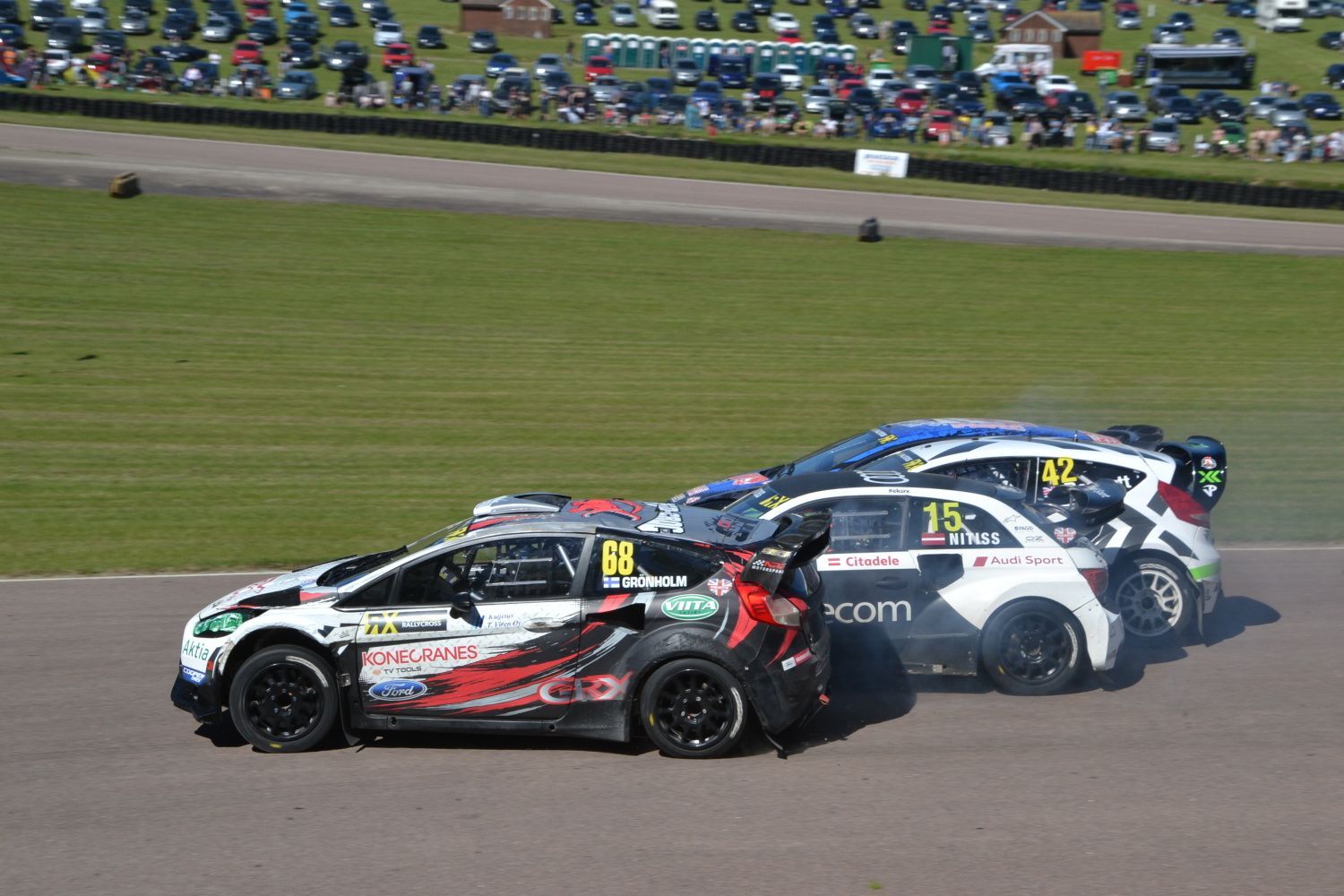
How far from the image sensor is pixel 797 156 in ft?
117

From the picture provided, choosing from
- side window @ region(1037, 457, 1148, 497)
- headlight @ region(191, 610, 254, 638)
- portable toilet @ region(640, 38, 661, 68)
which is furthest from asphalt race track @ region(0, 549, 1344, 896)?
portable toilet @ region(640, 38, 661, 68)

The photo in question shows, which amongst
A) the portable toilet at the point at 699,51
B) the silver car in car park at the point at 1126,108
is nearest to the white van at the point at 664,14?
the portable toilet at the point at 699,51

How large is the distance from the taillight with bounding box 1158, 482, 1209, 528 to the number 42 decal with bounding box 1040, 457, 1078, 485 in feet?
2.11

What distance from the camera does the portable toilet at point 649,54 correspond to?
54094 millimetres

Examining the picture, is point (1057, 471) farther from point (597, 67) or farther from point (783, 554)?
point (597, 67)

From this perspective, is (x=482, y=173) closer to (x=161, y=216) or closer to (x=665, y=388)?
(x=161, y=216)

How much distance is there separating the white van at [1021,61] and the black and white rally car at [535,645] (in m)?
51.1

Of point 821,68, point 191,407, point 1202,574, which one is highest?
point 821,68

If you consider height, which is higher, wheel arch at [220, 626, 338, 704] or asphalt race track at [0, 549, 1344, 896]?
wheel arch at [220, 626, 338, 704]

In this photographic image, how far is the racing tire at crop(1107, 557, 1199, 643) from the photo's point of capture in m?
9.34

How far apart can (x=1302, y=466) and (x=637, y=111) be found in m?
29.6

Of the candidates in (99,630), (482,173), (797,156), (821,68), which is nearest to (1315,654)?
(99,630)

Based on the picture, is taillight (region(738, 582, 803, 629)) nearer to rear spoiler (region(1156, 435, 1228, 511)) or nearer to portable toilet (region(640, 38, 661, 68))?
rear spoiler (region(1156, 435, 1228, 511))

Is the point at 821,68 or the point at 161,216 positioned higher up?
the point at 821,68
